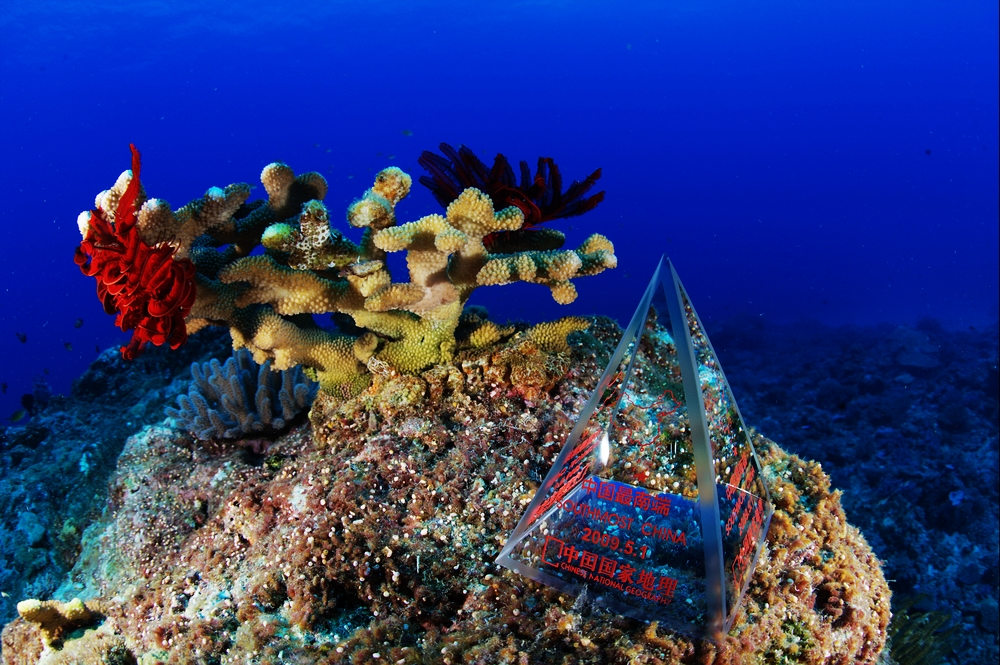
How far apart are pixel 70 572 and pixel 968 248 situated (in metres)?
83.6

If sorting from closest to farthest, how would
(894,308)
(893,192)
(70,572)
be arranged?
(70,572)
(894,308)
(893,192)

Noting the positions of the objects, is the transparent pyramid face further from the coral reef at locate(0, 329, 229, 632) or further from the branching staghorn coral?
the coral reef at locate(0, 329, 229, 632)

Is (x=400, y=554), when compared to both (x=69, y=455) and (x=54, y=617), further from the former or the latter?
(x=69, y=455)

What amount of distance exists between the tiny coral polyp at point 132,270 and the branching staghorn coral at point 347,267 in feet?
0.21

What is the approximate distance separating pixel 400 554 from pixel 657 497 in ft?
3.98

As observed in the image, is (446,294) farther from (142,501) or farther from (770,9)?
(770,9)

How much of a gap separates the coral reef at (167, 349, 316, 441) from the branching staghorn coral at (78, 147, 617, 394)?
0.46 metres

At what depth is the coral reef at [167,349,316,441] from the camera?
366 cm

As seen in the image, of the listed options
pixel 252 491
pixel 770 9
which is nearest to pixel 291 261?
pixel 252 491

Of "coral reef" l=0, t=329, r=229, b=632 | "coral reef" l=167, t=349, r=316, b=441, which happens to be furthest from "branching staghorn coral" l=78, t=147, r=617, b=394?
"coral reef" l=0, t=329, r=229, b=632

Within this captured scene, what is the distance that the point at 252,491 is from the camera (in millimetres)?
2855

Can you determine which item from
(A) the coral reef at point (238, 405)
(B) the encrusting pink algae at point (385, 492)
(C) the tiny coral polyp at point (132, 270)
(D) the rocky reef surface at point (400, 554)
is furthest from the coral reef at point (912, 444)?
(C) the tiny coral polyp at point (132, 270)

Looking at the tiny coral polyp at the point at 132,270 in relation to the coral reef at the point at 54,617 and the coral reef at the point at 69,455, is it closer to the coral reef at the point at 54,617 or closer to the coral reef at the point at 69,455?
the coral reef at the point at 54,617

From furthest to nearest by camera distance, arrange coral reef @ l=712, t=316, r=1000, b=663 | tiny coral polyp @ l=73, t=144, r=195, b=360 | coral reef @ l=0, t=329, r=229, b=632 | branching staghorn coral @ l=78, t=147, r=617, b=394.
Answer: coral reef @ l=712, t=316, r=1000, b=663 < coral reef @ l=0, t=329, r=229, b=632 < branching staghorn coral @ l=78, t=147, r=617, b=394 < tiny coral polyp @ l=73, t=144, r=195, b=360
